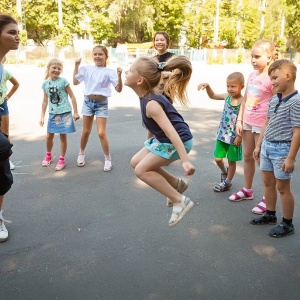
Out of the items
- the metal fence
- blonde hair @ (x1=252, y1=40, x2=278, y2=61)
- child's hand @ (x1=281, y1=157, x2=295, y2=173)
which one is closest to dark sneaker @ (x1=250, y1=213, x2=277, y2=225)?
child's hand @ (x1=281, y1=157, x2=295, y2=173)

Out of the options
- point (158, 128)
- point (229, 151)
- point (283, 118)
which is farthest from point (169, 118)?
point (229, 151)

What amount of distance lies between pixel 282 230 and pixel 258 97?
136cm

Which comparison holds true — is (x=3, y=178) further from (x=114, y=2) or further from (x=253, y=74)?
(x=114, y=2)

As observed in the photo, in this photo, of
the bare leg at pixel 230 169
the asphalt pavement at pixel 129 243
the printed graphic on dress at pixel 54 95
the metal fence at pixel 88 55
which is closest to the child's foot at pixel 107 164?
the asphalt pavement at pixel 129 243

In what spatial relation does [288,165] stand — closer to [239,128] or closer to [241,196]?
[239,128]

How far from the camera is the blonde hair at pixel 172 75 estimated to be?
11.1 feet

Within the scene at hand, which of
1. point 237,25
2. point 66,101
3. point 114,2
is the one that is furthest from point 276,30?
point 66,101

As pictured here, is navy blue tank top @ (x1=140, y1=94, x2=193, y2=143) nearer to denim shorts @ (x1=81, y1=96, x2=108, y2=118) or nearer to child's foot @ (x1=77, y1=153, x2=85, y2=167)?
denim shorts @ (x1=81, y1=96, x2=108, y2=118)

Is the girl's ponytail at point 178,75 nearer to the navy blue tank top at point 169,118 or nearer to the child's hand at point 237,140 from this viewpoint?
the navy blue tank top at point 169,118

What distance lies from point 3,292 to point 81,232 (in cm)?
106

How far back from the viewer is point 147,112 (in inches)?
128

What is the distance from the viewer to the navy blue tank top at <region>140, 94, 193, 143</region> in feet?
10.9

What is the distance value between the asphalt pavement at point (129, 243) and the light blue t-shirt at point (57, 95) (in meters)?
0.81

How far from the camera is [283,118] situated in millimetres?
3492
